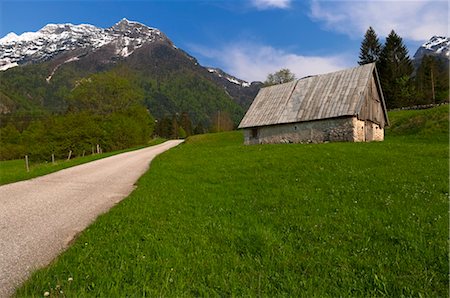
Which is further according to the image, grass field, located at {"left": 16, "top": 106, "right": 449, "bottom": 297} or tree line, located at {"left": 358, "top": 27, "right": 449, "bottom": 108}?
tree line, located at {"left": 358, "top": 27, "right": 449, "bottom": 108}

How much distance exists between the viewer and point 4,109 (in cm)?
18925

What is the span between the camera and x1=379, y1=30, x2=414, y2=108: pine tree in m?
57.5

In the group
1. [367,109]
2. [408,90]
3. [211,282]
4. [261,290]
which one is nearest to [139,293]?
[211,282]

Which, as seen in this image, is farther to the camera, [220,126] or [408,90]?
[220,126]

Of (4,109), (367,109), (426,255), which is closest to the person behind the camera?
(426,255)

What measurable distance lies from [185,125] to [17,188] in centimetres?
12694

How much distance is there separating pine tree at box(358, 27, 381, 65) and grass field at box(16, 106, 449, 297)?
63.0 metres

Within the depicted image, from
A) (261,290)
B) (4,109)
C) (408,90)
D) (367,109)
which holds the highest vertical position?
(4,109)

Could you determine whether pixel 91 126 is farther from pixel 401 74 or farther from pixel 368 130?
pixel 401 74

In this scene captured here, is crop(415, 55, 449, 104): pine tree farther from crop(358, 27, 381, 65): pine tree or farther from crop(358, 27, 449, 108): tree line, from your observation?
crop(358, 27, 381, 65): pine tree

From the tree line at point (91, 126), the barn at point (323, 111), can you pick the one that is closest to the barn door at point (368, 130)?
the barn at point (323, 111)

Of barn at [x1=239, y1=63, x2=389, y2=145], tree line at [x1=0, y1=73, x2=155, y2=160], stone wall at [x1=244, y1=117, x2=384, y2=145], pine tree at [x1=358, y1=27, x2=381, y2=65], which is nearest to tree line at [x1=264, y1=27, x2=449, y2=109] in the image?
pine tree at [x1=358, y1=27, x2=381, y2=65]

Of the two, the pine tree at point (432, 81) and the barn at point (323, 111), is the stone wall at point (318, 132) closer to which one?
the barn at point (323, 111)

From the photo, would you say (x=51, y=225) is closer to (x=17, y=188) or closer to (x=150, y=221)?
(x=150, y=221)
